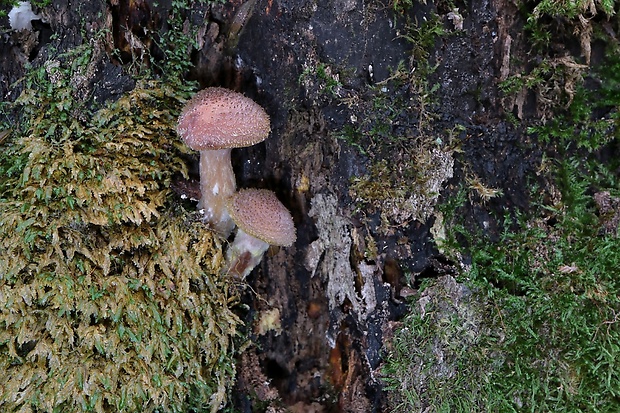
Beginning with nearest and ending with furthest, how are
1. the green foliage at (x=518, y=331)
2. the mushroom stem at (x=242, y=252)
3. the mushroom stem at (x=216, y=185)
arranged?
the green foliage at (x=518, y=331) < the mushroom stem at (x=216, y=185) < the mushroom stem at (x=242, y=252)

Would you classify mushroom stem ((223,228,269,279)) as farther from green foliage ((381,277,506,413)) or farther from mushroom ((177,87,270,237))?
green foliage ((381,277,506,413))

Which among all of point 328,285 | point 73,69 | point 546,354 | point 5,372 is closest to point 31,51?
point 73,69

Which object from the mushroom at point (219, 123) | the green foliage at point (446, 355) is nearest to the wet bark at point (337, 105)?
the green foliage at point (446, 355)

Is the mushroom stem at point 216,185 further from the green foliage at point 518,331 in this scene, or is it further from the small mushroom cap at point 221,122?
the green foliage at point 518,331

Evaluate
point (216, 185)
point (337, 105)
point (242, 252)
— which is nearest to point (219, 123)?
point (216, 185)

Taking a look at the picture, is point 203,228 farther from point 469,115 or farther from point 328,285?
point 469,115

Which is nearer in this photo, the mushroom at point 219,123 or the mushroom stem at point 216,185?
the mushroom at point 219,123

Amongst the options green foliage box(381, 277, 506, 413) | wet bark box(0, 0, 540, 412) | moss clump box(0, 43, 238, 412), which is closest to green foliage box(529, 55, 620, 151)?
wet bark box(0, 0, 540, 412)
